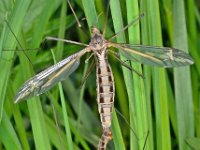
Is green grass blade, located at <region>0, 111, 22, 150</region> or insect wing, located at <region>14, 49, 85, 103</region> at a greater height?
insect wing, located at <region>14, 49, 85, 103</region>

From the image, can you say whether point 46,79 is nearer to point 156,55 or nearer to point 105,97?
point 105,97

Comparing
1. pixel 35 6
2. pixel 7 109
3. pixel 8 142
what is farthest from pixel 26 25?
pixel 8 142

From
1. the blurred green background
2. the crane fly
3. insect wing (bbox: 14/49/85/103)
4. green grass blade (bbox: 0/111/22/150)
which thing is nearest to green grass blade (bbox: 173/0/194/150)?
the blurred green background

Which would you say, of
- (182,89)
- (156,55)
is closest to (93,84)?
(182,89)

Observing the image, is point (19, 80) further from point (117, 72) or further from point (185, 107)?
point (185, 107)

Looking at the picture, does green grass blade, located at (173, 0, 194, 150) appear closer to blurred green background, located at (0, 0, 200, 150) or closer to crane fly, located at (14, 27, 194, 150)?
blurred green background, located at (0, 0, 200, 150)

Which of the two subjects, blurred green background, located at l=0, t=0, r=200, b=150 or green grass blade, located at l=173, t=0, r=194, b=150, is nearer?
blurred green background, located at l=0, t=0, r=200, b=150

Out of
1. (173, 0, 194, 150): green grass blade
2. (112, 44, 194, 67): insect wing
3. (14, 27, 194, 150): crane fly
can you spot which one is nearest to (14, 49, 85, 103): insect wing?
(14, 27, 194, 150): crane fly
